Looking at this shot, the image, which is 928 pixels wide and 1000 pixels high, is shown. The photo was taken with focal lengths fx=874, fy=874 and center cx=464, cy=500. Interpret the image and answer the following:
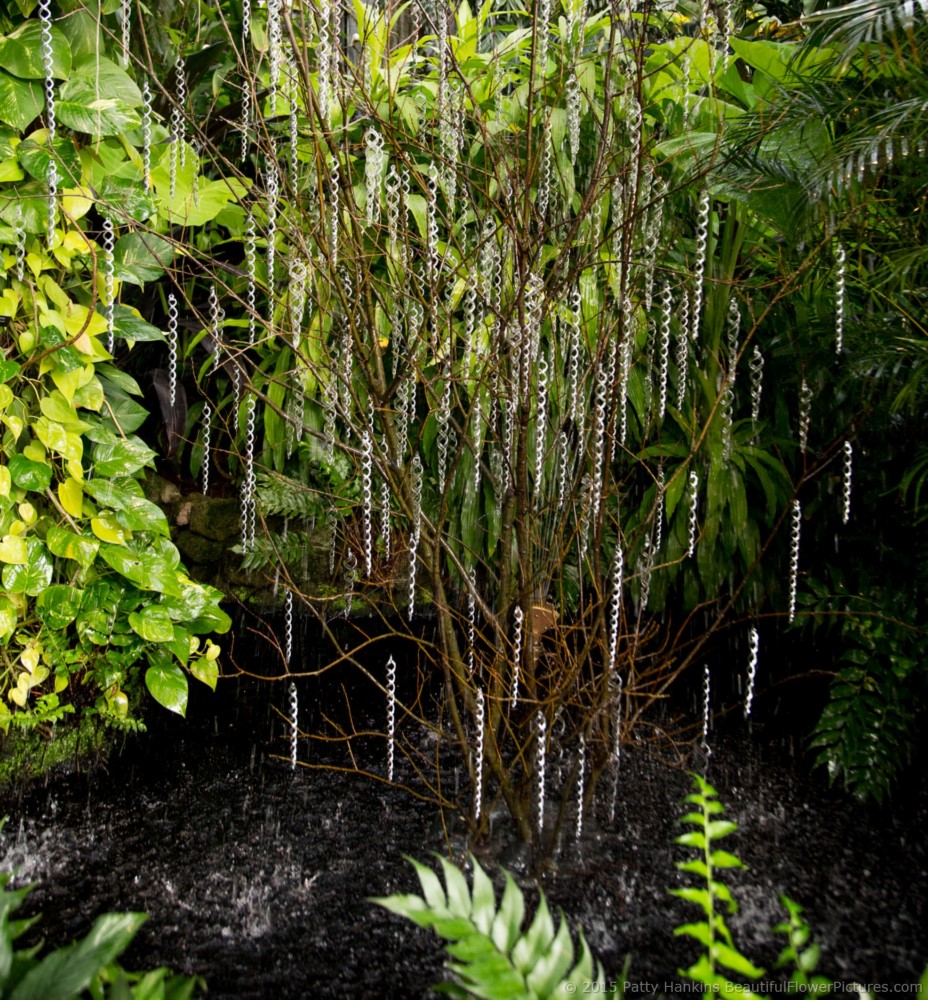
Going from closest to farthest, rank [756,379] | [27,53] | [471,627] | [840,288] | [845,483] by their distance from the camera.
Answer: [471,627] → [27,53] → [840,288] → [845,483] → [756,379]

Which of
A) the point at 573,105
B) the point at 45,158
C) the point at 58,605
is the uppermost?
the point at 573,105

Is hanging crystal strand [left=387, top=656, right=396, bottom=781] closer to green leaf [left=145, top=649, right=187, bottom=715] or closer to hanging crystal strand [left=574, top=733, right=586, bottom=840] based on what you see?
hanging crystal strand [left=574, top=733, right=586, bottom=840]

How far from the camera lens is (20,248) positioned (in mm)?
2402

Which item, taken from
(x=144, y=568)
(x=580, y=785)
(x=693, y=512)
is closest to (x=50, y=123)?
(x=144, y=568)

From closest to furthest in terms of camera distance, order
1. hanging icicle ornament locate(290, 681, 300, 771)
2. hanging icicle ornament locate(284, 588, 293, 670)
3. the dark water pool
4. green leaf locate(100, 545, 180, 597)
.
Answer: the dark water pool
hanging icicle ornament locate(290, 681, 300, 771)
green leaf locate(100, 545, 180, 597)
hanging icicle ornament locate(284, 588, 293, 670)

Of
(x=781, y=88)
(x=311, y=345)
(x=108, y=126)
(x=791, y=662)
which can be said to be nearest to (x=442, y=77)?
(x=108, y=126)

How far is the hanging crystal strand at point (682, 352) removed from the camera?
3178 millimetres

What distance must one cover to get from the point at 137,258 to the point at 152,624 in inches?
44.9

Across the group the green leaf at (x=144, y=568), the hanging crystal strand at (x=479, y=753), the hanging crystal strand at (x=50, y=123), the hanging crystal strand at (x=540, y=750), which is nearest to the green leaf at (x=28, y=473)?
the green leaf at (x=144, y=568)

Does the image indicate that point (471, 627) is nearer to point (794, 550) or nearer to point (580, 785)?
point (580, 785)

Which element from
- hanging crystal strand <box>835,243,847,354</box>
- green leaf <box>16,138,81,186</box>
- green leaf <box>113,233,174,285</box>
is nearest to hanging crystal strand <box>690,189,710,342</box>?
hanging crystal strand <box>835,243,847,354</box>

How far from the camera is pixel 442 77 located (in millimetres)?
2156

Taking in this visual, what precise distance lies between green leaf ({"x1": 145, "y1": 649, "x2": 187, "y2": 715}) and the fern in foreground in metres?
1.69

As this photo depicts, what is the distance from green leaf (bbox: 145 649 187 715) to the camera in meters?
2.72
